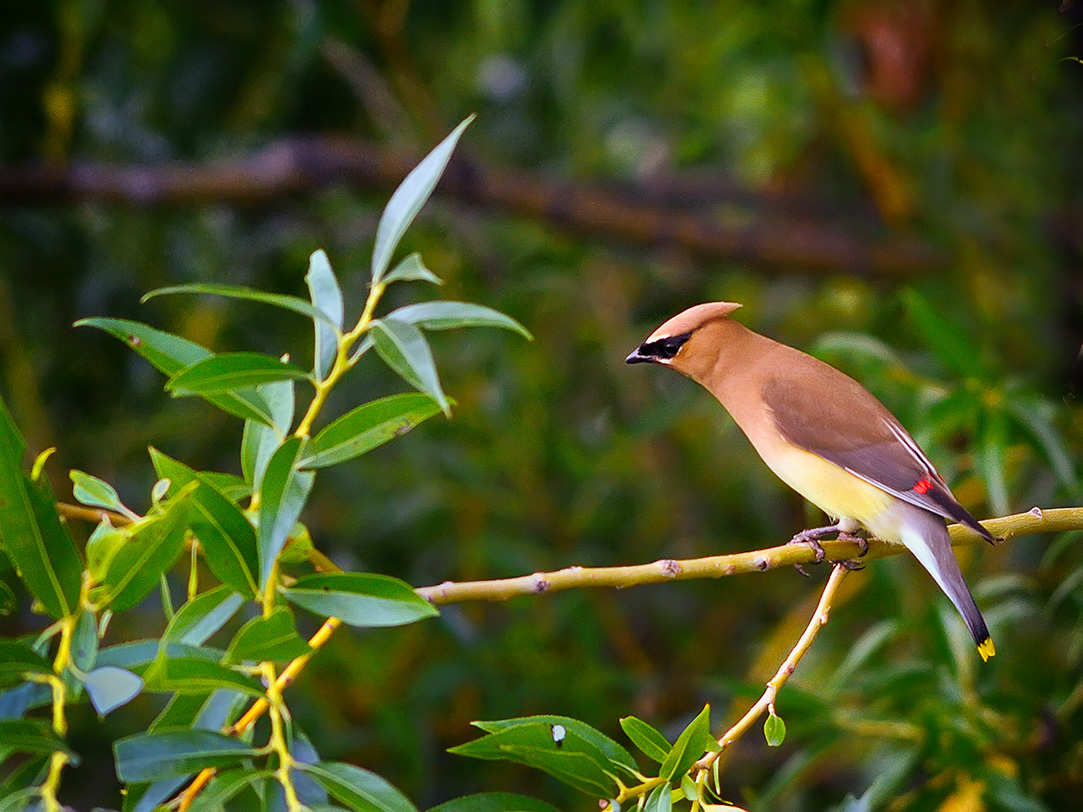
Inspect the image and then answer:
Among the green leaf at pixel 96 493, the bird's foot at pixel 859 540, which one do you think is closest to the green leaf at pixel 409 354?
the green leaf at pixel 96 493

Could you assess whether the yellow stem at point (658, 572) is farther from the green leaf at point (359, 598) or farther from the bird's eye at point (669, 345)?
the bird's eye at point (669, 345)

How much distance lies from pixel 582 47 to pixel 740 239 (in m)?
0.89

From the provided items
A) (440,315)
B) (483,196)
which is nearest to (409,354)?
(440,315)

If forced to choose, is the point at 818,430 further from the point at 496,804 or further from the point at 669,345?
the point at 496,804

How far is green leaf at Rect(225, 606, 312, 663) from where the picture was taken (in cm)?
122

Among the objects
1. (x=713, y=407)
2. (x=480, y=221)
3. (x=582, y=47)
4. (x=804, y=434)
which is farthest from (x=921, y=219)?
(x=804, y=434)

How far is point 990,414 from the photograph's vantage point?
2.32 m

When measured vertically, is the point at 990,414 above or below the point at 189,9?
below

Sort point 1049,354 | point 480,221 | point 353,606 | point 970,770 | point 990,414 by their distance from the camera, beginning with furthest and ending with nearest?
point 480,221 → point 1049,354 → point 990,414 → point 970,770 → point 353,606

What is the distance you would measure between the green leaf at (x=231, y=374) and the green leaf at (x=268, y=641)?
0.24 m

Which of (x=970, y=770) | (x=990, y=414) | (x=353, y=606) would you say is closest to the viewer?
(x=353, y=606)

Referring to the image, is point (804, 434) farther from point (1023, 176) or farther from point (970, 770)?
point (1023, 176)

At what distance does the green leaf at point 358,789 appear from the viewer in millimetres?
1229

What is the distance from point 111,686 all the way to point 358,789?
0.92ft
